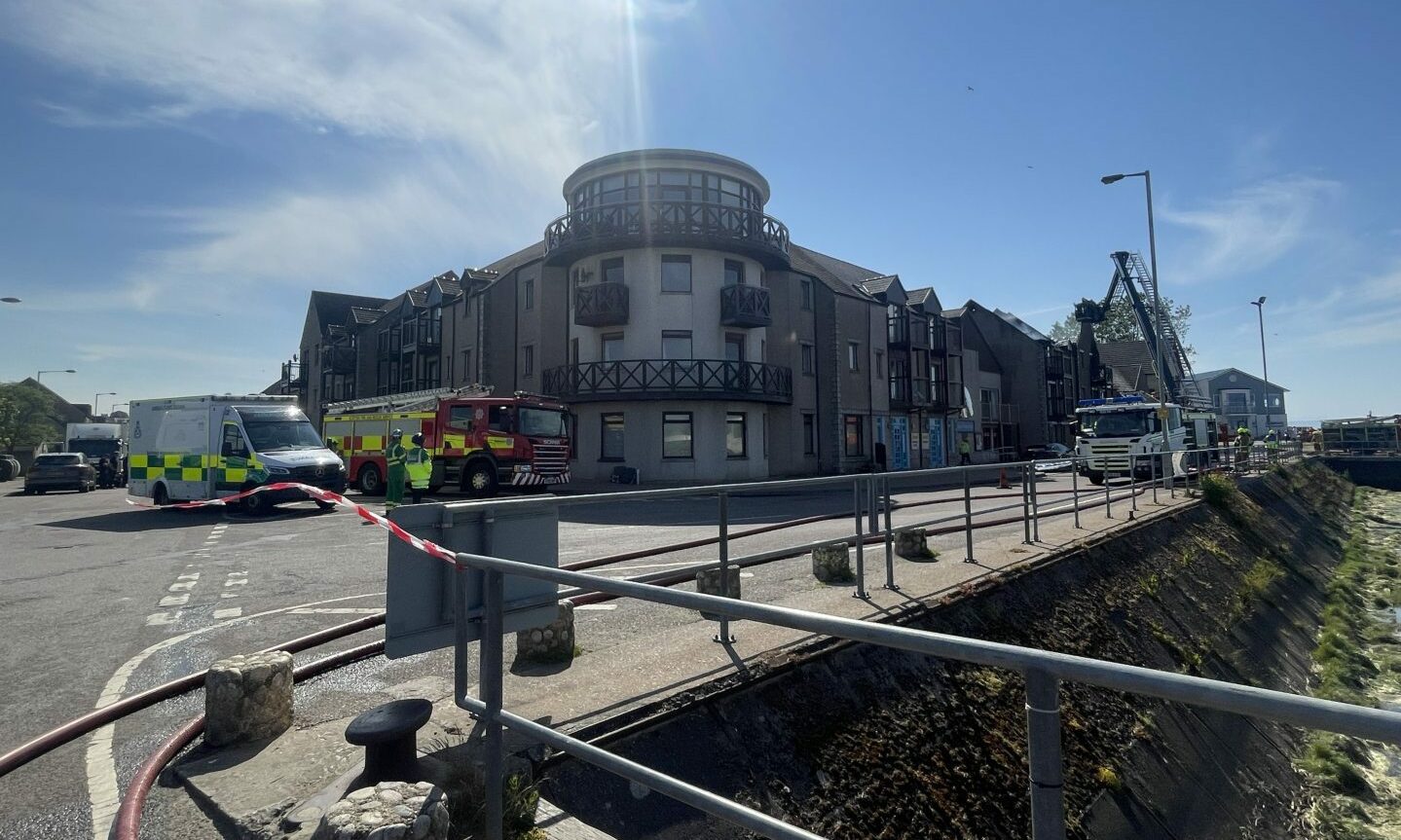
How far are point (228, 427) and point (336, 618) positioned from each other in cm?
1155

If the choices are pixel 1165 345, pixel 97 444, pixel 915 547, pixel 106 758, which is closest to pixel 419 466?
pixel 915 547

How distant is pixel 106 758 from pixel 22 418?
2786 inches

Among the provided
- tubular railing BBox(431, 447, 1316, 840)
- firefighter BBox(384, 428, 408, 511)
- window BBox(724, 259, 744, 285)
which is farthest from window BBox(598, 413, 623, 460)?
Result: tubular railing BBox(431, 447, 1316, 840)

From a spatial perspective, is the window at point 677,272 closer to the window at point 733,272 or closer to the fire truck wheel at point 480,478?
the window at point 733,272

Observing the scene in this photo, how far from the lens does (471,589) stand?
323 cm

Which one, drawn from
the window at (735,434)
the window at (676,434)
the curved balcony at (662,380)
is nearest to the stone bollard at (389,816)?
the curved balcony at (662,380)

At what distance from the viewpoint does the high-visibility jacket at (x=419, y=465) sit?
17.3 meters

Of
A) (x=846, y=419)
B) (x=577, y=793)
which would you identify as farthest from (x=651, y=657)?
(x=846, y=419)

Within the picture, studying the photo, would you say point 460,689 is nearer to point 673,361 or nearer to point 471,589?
point 471,589

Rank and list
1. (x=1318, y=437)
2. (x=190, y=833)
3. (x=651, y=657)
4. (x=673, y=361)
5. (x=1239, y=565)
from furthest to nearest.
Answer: (x=1318, y=437), (x=673, y=361), (x=1239, y=565), (x=651, y=657), (x=190, y=833)

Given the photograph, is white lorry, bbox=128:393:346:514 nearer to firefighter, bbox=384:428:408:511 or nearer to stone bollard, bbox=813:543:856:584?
firefighter, bbox=384:428:408:511

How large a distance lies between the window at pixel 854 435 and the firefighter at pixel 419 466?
61.9 ft

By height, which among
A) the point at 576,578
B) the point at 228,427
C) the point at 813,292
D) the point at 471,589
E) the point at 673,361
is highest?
the point at 813,292

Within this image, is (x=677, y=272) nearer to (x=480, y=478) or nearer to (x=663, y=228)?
(x=663, y=228)
